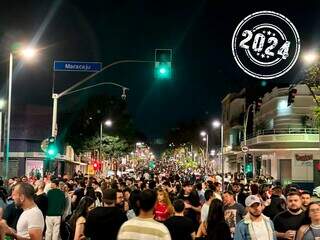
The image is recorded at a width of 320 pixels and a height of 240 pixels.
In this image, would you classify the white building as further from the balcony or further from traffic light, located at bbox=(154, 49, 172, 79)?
traffic light, located at bbox=(154, 49, 172, 79)

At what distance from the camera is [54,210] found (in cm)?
1537

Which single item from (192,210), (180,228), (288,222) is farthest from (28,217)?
(192,210)

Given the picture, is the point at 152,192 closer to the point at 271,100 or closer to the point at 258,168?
the point at 271,100

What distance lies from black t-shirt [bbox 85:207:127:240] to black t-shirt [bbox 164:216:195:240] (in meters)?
1.05

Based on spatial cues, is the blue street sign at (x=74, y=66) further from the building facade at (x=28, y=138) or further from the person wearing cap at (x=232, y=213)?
the building facade at (x=28, y=138)

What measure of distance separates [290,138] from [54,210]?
147 feet

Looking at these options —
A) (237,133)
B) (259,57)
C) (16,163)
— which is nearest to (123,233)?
(259,57)

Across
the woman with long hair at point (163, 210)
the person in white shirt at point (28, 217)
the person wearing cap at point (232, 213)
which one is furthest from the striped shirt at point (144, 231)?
the person wearing cap at point (232, 213)

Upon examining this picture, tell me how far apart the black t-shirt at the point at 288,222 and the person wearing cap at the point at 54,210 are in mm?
7759

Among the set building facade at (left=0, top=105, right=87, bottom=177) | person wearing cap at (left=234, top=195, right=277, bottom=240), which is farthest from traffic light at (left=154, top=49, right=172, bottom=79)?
building facade at (left=0, top=105, right=87, bottom=177)

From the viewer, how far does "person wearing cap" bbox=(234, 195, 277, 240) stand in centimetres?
776

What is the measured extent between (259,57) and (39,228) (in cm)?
1739

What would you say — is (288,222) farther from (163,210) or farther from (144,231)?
(144,231)

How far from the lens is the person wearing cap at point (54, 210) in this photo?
1530cm
